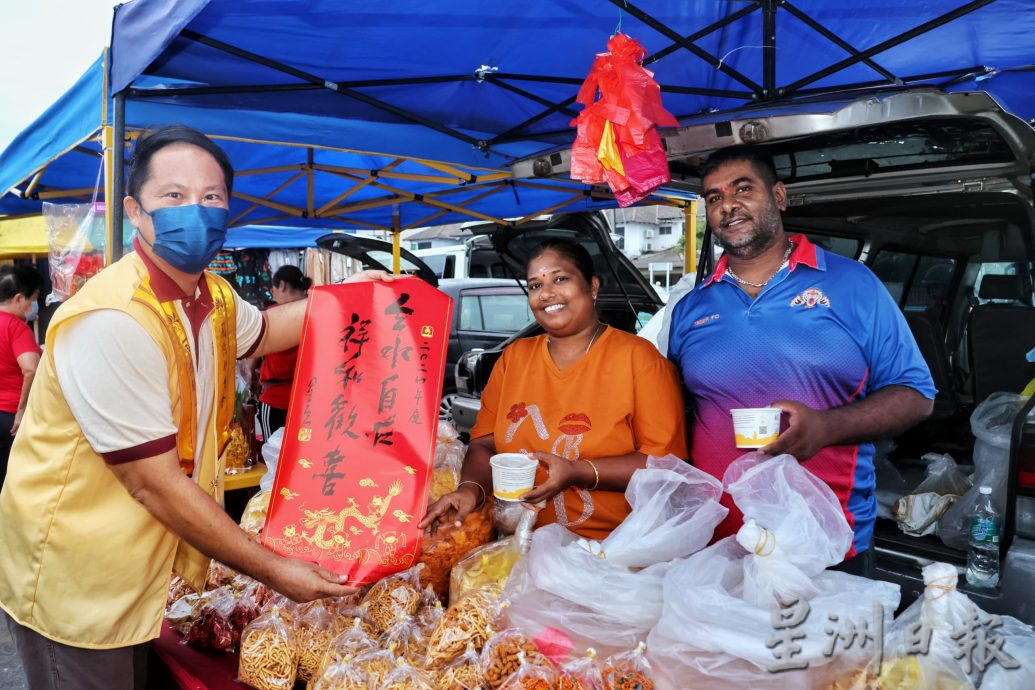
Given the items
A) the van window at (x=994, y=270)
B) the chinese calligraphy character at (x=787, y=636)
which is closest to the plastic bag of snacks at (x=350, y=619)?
the chinese calligraphy character at (x=787, y=636)

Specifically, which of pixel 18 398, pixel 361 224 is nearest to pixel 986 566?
pixel 18 398

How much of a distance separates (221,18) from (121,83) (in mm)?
444

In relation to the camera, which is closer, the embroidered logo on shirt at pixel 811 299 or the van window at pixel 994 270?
the embroidered logo on shirt at pixel 811 299

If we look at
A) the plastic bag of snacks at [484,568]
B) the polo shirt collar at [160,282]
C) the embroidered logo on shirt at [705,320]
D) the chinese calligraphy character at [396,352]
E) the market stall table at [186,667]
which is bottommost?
the market stall table at [186,667]

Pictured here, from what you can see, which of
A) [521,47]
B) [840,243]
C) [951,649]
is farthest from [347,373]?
[840,243]

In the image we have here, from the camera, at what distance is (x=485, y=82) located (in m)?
3.74

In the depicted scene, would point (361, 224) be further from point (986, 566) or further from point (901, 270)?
point (986, 566)

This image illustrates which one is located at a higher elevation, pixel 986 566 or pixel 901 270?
pixel 901 270

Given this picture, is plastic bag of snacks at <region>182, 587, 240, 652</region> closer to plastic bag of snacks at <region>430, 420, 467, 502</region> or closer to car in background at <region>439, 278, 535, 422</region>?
plastic bag of snacks at <region>430, 420, 467, 502</region>

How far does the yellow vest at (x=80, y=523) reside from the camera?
158 centimetres

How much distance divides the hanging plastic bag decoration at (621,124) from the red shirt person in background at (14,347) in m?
4.98

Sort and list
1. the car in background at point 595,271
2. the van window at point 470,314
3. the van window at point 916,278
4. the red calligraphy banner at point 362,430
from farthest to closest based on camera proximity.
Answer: the van window at point 470,314 < the car in background at point 595,271 < the van window at point 916,278 < the red calligraphy banner at point 362,430

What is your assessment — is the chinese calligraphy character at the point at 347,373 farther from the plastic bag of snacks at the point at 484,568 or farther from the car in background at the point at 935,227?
the car in background at the point at 935,227

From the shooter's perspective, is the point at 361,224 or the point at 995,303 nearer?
the point at 995,303
